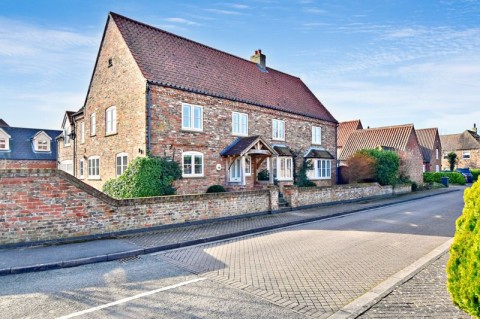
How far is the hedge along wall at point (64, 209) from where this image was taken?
30.4 ft

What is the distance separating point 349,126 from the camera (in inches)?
1837

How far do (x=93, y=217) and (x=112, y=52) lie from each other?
43.7 feet

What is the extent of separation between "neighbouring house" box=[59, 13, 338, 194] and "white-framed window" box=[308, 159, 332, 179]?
106 cm

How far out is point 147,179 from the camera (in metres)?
15.5

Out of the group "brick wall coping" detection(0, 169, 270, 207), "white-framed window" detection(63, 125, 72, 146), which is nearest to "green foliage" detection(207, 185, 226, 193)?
"brick wall coping" detection(0, 169, 270, 207)

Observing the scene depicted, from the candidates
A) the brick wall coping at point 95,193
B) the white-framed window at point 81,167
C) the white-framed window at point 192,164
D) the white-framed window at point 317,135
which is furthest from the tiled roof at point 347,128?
the brick wall coping at point 95,193

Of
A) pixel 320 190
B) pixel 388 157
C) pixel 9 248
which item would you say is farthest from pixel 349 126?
pixel 9 248

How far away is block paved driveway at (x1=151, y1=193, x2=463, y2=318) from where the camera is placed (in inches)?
235

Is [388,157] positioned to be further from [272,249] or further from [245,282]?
[245,282]

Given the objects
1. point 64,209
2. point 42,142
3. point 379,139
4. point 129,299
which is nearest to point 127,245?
point 64,209

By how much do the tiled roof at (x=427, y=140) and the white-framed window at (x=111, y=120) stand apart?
161 ft

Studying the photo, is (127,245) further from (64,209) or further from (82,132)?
(82,132)

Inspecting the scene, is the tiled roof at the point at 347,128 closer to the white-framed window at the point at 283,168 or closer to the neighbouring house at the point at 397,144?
the neighbouring house at the point at 397,144

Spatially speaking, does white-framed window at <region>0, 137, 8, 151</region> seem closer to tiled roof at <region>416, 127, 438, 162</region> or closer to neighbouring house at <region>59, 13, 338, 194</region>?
neighbouring house at <region>59, 13, 338, 194</region>
